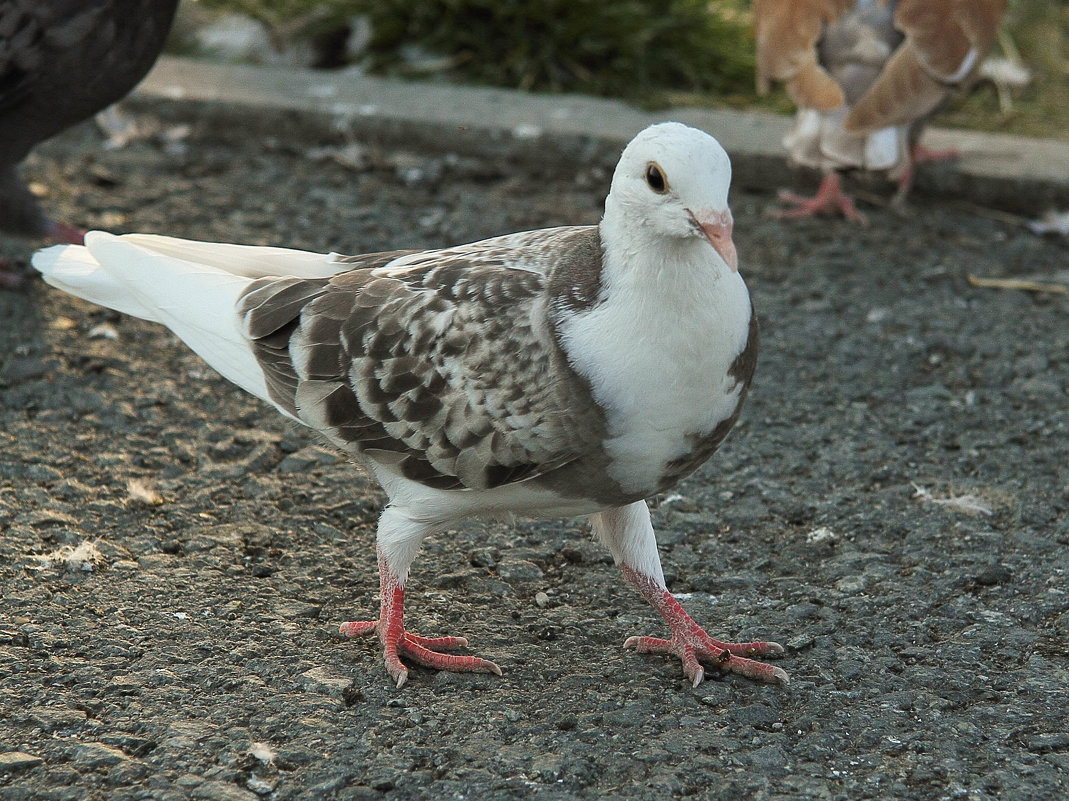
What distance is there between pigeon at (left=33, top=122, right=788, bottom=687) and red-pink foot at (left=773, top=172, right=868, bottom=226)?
2661 millimetres

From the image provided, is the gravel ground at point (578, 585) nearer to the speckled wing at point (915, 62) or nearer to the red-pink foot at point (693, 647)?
the red-pink foot at point (693, 647)

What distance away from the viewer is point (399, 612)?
9.26 feet

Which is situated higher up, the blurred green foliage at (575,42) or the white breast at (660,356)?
the white breast at (660,356)

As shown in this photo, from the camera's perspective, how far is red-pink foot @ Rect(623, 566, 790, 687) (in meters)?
2.78

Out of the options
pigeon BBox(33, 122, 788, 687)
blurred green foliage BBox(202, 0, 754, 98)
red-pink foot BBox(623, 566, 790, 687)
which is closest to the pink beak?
pigeon BBox(33, 122, 788, 687)

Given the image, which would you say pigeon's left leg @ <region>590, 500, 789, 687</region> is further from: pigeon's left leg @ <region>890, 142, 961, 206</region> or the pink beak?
pigeon's left leg @ <region>890, 142, 961, 206</region>

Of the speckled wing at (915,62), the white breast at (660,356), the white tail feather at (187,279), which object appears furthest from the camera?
the speckled wing at (915,62)

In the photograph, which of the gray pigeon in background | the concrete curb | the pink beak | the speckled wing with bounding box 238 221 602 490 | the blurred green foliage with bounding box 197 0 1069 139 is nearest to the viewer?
the pink beak

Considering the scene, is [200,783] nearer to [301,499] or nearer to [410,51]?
[301,499]

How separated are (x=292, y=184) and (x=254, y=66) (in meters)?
1.24

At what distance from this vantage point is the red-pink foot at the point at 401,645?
2.78 meters

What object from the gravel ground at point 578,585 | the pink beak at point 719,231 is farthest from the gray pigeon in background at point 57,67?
the pink beak at point 719,231

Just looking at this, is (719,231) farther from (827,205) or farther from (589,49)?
(589,49)

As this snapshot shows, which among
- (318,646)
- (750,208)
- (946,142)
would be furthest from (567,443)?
(946,142)
